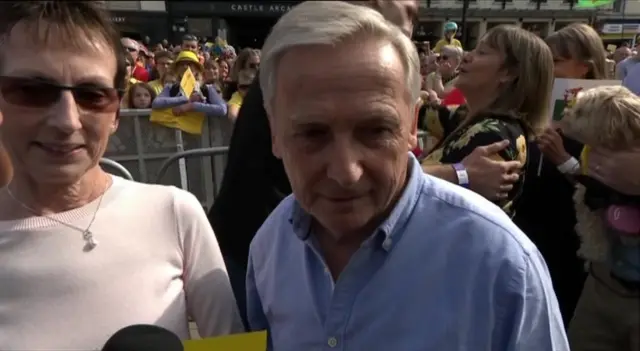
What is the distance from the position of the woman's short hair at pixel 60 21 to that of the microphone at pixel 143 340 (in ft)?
1.81

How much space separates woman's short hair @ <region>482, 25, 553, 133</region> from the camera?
2348 millimetres

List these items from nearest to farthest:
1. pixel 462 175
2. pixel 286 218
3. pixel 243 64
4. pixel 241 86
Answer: pixel 286 218 → pixel 462 175 → pixel 241 86 → pixel 243 64

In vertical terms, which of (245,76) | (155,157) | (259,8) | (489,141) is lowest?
(155,157)

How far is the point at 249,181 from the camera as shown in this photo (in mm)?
1600

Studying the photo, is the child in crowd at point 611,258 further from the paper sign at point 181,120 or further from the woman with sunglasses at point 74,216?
the paper sign at point 181,120

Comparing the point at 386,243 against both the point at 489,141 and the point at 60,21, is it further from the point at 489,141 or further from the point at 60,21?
the point at 489,141

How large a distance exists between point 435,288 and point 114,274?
714 millimetres

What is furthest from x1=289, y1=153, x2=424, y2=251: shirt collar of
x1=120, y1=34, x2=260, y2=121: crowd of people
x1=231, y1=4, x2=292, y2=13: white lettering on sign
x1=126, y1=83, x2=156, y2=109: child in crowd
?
x1=126, y1=83, x2=156, y2=109: child in crowd

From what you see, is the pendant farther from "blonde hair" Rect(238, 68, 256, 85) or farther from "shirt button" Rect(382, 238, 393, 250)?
"blonde hair" Rect(238, 68, 256, 85)

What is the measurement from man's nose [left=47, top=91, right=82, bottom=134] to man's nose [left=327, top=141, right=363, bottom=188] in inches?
23.1

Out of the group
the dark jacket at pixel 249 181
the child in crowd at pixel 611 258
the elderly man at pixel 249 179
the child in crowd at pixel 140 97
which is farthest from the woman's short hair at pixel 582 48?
the child in crowd at pixel 140 97

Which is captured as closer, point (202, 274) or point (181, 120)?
point (202, 274)

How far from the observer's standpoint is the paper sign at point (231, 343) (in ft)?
3.78

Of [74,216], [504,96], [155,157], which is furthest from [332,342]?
[155,157]
